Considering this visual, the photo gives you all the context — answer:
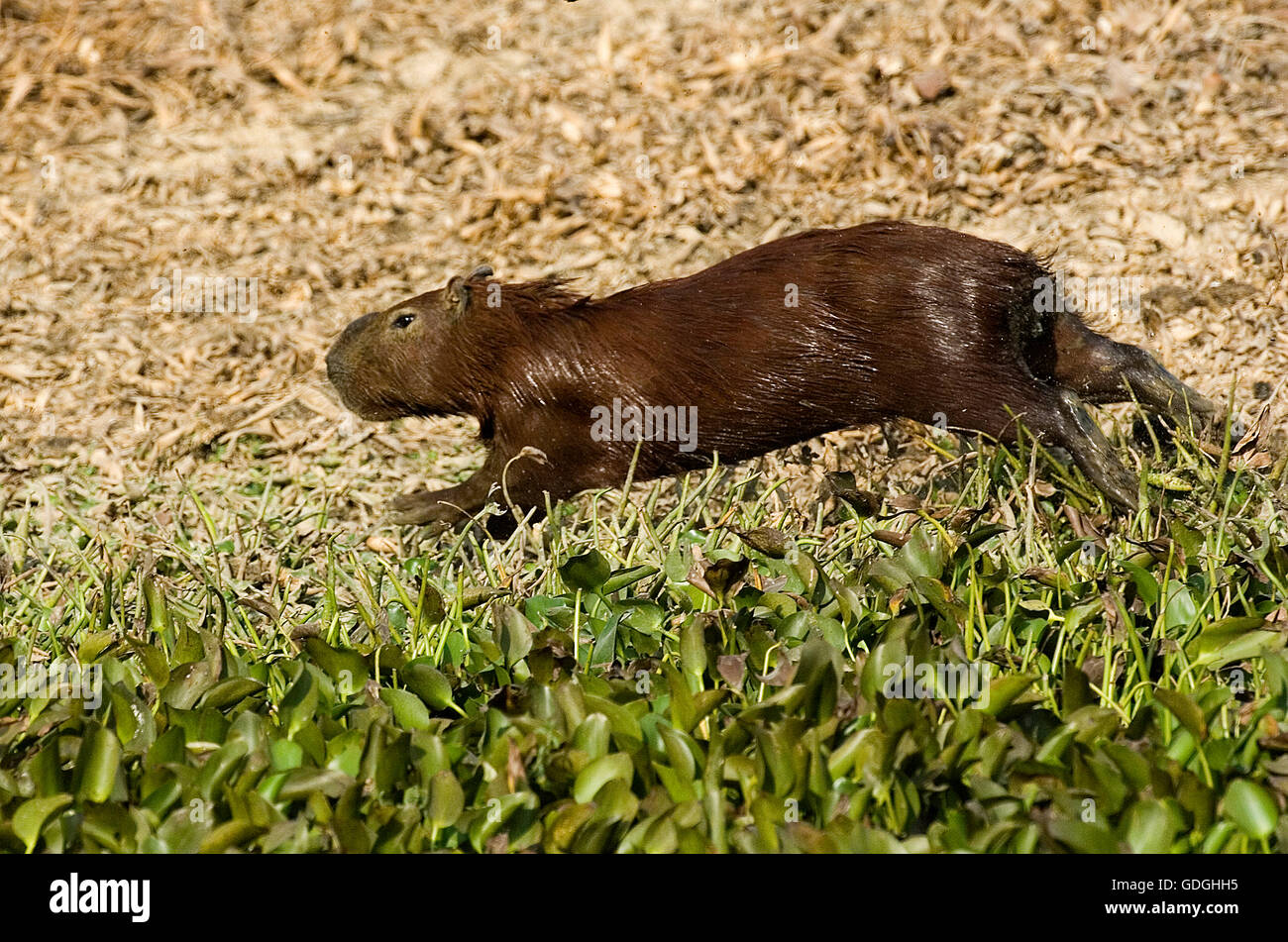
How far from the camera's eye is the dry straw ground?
601cm

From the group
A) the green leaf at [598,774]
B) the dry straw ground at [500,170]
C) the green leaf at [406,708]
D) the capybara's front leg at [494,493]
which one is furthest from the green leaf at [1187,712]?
the dry straw ground at [500,170]

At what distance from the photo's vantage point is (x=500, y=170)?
7.30 metres

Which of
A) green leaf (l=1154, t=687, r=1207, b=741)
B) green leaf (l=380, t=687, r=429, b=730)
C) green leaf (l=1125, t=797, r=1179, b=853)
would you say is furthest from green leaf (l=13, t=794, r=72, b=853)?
green leaf (l=1154, t=687, r=1207, b=741)

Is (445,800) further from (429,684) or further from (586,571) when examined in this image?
(586,571)

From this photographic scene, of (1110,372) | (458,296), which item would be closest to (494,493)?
(458,296)

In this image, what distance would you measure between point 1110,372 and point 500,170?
138 inches

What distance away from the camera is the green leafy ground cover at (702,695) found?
2758 millimetres

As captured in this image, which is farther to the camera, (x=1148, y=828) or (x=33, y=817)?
(x=33, y=817)

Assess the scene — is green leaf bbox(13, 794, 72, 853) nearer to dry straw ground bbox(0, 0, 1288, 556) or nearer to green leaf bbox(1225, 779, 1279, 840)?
green leaf bbox(1225, 779, 1279, 840)

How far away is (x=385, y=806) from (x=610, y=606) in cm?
101

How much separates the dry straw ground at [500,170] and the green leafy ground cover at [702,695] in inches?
61.0

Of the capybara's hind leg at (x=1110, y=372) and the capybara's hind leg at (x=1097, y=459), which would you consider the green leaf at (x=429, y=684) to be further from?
the capybara's hind leg at (x=1110, y=372)
